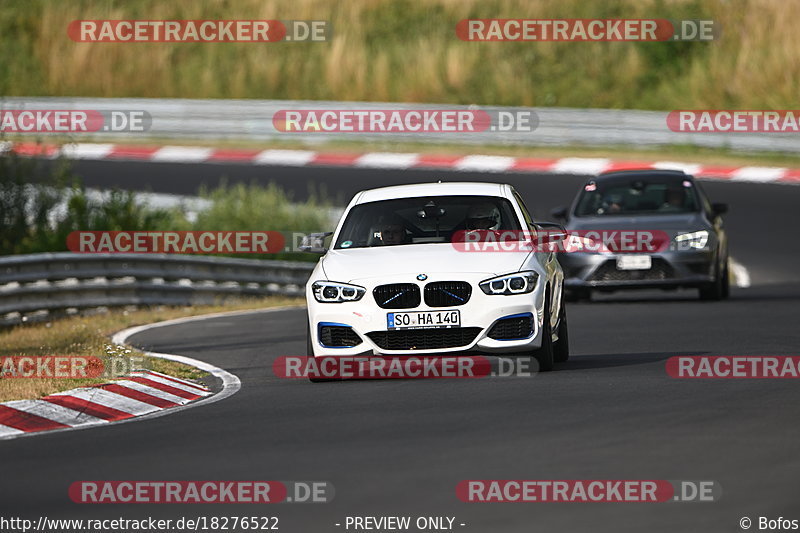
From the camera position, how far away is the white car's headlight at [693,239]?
1984cm

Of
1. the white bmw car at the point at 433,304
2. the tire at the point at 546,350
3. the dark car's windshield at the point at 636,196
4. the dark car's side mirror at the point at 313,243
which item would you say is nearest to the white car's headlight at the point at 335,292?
the white bmw car at the point at 433,304

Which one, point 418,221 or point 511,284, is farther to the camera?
point 418,221

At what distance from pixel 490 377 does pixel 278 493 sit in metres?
4.75

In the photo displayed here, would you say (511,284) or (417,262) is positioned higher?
(417,262)

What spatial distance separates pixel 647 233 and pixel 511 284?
7.98 m

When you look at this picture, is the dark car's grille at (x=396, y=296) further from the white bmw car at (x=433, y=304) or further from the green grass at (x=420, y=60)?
the green grass at (x=420, y=60)

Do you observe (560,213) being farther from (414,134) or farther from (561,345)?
(414,134)

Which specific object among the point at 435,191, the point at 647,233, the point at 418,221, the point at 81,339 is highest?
the point at 435,191

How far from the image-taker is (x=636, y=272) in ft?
65.0

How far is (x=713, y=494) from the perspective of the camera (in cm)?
749

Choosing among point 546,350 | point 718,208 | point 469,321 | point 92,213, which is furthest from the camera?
point 92,213

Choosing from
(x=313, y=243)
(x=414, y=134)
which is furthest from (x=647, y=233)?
(x=414, y=134)

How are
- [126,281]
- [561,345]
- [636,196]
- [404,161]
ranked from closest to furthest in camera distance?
[561,345] < [636,196] < [126,281] < [404,161]

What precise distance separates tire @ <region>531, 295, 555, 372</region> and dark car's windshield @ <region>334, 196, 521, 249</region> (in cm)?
103
